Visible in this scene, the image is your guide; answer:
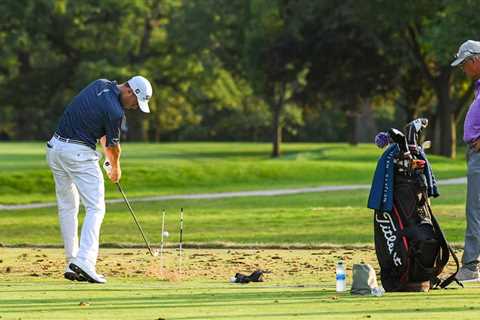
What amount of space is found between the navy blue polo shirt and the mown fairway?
1460 millimetres

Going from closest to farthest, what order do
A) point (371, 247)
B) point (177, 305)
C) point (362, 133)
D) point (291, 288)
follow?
point (177, 305), point (291, 288), point (371, 247), point (362, 133)

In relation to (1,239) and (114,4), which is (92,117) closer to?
(1,239)

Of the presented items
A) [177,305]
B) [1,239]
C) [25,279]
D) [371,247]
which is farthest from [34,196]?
[177,305]

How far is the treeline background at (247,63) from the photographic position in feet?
182

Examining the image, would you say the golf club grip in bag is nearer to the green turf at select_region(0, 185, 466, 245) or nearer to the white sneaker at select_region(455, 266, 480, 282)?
the white sneaker at select_region(455, 266, 480, 282)

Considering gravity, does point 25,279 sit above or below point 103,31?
below

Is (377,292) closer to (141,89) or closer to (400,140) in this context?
(400,140)

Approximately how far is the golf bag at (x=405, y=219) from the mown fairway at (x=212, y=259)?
1.35ft

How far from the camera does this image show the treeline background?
5553 centimetres

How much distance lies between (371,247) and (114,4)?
59.6m

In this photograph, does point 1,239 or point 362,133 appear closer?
point 1,239

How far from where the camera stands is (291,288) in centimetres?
1148

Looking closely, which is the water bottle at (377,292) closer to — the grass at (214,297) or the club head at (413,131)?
the grass at (214,297)

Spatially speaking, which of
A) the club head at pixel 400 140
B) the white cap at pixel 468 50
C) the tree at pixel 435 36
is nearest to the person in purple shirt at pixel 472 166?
the white cap at pixel 468 50
